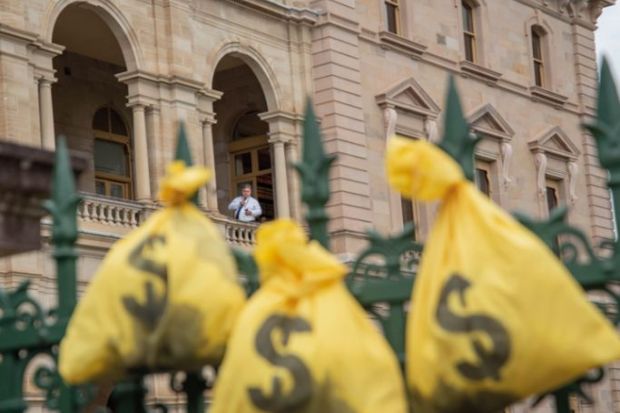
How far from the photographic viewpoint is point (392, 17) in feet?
100

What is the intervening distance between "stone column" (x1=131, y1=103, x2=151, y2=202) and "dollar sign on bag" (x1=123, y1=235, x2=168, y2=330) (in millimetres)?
17902

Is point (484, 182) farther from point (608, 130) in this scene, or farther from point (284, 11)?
point (608, 130)

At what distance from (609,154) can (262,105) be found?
2489 cm

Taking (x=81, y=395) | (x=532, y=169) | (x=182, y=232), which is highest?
(x=532, y=169)

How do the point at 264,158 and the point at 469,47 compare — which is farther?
the point at 469,47

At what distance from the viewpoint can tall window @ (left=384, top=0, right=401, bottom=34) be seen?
30.4 meters

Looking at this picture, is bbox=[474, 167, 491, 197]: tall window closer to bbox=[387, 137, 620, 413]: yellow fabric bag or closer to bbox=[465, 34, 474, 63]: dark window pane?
bbox=[465, 34, 474, 63]: dark window pane

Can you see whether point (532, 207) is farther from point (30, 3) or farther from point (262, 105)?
point (30, 3)

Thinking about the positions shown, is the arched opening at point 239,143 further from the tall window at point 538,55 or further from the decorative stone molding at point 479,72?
the tall window at point 538,55

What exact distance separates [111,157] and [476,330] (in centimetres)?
2345

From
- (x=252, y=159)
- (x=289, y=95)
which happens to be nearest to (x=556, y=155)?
(x=252, y=159)

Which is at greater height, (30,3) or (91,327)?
(30,3)

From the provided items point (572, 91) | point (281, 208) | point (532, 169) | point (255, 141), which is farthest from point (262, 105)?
point (572, 91)

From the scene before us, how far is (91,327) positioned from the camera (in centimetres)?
575
